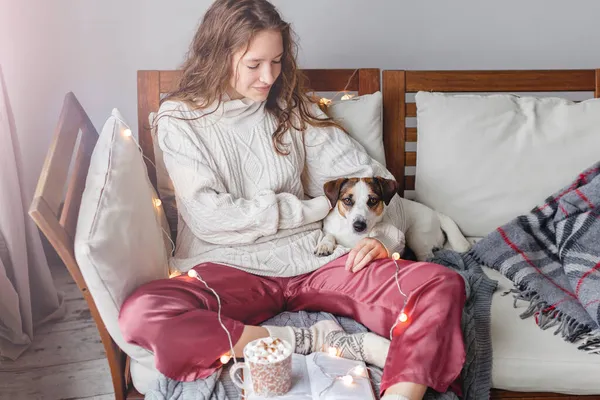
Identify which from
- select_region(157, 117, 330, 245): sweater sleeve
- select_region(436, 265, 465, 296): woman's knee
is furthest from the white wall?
select_region(436, 265, 465, 296): woman's knee

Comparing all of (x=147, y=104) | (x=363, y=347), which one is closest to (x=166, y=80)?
(x=147, y=104)

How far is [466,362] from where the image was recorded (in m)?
1.48

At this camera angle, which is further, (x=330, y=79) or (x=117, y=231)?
(x=330, y=79)

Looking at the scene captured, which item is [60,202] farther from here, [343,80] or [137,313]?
[343,80]

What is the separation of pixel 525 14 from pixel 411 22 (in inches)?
17.7

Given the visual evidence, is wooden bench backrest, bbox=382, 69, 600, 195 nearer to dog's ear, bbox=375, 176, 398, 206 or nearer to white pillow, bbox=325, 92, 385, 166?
white pillow, bbox=325, 92, 385, 166

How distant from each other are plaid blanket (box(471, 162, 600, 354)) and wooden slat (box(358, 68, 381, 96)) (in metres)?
0.62

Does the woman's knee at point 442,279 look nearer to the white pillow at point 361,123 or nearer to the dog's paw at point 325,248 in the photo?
Answer: the dog's paw at point 325,248

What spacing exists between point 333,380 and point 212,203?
1.95 ft

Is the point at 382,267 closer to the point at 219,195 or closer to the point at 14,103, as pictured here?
the point at 219,195

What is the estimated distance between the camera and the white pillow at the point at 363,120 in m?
2.00

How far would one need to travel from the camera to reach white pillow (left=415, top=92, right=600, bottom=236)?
1.99 metres

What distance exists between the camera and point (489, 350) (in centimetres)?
150

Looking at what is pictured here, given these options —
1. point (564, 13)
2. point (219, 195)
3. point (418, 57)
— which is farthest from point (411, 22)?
point (219, 195)
